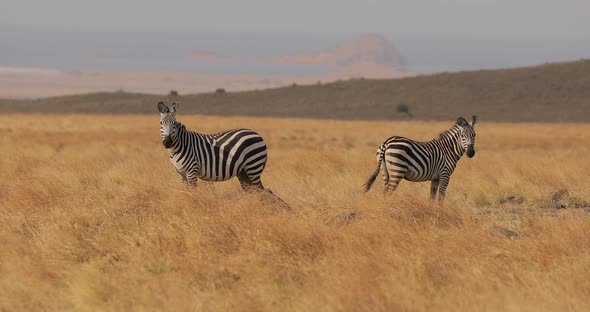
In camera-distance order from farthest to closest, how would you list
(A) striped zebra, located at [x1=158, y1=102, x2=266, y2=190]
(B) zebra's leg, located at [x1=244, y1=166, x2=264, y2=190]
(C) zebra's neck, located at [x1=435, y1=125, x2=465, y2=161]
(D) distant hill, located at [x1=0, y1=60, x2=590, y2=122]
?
(D) distant hill, located at [x1=0, y1=60, x2=590, y2=122] < (C) zebra's neck, located at [x1=435, y1=125, x2=465, y2=161] < (B) zebra's leg, located at [x1=244, y1=166, x2=264, y2=190] < (A) striped zebra, located at [x1=158, y1=102, x2=266, y2=190]

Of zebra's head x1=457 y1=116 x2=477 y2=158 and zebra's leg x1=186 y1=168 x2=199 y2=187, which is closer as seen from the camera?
zebra's leg x1=186 y1=168 x2=199 y2=187

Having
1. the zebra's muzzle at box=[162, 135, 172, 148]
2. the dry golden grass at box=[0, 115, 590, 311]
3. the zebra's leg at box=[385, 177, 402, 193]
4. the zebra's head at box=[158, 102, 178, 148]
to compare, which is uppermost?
the zebra's head at box=[158, 102, 178, 148]

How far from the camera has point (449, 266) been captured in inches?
312

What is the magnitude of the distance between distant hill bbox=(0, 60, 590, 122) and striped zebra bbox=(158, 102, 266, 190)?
173 feet

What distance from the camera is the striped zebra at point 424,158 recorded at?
12.6 meters

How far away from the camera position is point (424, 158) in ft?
41.8

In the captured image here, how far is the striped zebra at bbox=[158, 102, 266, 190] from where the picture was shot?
476 inches

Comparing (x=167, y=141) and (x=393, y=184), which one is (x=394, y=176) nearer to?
(x=393, y=184)

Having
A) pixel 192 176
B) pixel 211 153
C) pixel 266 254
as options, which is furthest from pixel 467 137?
pixel 266 254

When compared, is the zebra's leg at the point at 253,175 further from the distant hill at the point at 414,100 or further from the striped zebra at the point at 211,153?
the distant hill at the point at 414,100

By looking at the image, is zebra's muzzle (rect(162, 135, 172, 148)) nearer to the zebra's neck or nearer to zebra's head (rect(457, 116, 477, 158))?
the zebra's neck

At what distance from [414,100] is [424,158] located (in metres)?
63.7

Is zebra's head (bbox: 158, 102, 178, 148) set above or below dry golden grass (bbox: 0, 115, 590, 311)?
above

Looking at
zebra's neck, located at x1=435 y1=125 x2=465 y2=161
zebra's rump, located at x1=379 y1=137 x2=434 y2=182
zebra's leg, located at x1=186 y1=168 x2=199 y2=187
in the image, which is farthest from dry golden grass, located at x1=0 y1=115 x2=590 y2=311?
zebra's neck, located at x1=435 y1=125 x2=465 y2=161
